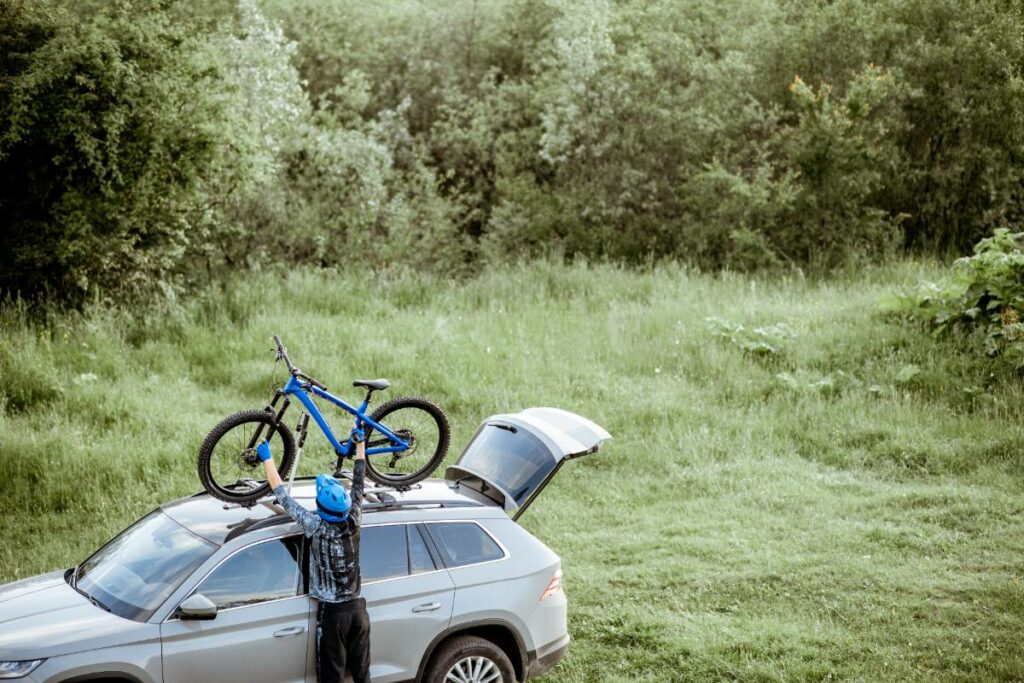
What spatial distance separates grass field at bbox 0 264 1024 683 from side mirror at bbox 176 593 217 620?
346 centimetres

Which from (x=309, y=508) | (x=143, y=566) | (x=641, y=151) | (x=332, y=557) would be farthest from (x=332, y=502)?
(x=641, y=151)

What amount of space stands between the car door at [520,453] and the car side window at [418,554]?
1034 mm

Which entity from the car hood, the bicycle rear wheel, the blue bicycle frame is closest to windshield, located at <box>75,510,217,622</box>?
the car hood

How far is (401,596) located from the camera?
7406mm

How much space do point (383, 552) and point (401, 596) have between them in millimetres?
339

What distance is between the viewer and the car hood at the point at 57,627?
640cm

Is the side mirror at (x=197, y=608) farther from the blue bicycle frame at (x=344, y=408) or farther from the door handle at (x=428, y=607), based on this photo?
the blue bicycle frame at (x=344, y=408)

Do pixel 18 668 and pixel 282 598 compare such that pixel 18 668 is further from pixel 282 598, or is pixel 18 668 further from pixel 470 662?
pixel 470 662

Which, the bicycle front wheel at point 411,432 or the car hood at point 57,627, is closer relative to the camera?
the car hood at point 57,627

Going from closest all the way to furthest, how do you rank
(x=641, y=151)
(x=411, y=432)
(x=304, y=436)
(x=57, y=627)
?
(x=57, y=627) → (x=304, y=436) → (x=411, y=432) → (x=641, y=151)

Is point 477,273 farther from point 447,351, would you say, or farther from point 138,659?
point 138,659

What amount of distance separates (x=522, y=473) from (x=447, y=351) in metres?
8.53

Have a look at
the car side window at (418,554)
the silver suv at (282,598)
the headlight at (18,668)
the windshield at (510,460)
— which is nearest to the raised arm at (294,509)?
the silver suv at (282,598)

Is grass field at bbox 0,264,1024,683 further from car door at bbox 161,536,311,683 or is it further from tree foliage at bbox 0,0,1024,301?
car door at bbox 161,536,311,683
